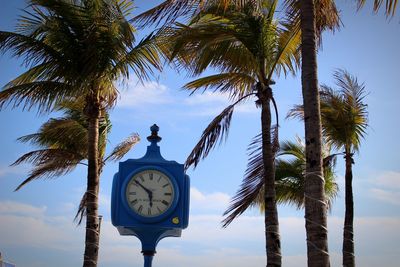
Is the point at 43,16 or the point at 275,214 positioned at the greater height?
the point at 43,16

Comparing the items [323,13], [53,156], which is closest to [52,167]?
[53,156]

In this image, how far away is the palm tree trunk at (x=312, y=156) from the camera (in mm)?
6879

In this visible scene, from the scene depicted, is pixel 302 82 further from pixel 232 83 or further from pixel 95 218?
pixel 95 218

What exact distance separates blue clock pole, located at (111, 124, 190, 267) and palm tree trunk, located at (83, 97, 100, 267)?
19.6 ft

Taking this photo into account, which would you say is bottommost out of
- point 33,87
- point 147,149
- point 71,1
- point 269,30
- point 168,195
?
point 168,195

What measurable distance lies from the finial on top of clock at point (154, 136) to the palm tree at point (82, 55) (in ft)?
18.8

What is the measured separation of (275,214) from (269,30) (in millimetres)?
3919

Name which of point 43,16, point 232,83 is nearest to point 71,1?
point 43,16

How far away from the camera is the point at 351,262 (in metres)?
16.3

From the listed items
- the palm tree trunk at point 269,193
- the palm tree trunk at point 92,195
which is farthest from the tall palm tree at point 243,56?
the palm tree trunk at point 92,195

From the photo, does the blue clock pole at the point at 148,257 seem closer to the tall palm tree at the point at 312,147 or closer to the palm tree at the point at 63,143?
the tall palm tree at the point at 312,147

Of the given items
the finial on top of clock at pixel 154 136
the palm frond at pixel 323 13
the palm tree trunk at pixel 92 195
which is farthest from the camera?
the palm tree trunk at pixel 92 195

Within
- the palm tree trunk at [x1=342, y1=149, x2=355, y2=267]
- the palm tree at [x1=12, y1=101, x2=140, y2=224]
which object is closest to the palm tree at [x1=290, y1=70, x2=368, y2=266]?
the palm tree trunk at [x1=342, y1=149, x2=355, y2=267]

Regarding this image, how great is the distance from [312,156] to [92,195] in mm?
6690
